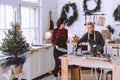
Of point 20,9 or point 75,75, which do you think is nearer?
point 75,75

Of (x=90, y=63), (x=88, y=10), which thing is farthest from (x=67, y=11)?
(x=90, y=63)

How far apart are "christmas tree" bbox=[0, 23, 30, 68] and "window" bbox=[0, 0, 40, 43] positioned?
2.11 ft

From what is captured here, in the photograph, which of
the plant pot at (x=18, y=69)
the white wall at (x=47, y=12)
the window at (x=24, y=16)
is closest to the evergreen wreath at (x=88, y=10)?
the white wall at (x=47, y=12)

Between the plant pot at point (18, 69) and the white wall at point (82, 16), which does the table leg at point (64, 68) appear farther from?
the white wall at point (82, 16)

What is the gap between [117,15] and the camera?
656cm

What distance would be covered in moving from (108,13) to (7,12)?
9.84 feet

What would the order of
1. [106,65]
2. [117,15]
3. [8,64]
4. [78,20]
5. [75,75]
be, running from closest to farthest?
[106,65]
[8,64]
[75,75]
[117,15]
[78,20]

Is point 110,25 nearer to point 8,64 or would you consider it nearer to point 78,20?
point 78,20

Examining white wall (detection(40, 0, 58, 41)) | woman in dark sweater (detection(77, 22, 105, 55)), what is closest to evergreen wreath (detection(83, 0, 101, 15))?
white wall (detection(40, 0, 58, 41))

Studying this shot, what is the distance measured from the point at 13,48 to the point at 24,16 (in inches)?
63.2

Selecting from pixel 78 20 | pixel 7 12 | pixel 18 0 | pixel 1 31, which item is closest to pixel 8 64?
pixel 1 31

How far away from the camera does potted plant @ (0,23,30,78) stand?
4668 mm

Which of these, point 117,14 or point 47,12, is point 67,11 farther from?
point 117,14

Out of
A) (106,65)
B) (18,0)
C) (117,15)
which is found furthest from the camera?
(117,15)
